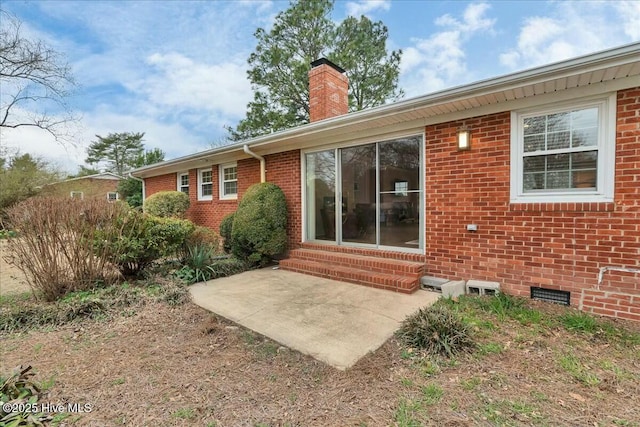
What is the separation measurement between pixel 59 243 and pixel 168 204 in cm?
576

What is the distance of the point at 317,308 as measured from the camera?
4.15 metres

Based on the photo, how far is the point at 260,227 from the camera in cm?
649

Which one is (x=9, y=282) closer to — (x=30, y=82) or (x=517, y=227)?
(x=517, y=227)

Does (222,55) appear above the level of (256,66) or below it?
below

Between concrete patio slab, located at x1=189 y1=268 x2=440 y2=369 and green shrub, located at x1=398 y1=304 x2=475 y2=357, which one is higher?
green shrub, located at x1=398 y1=304 x2=475 y2=357

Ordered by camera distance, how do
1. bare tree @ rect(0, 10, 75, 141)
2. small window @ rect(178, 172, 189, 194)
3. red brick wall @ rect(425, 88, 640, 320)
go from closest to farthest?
red brick wall @ rect(425, 88, 640, 320) < bare tree @ rect(0, 10, 75, 141) < small window @ rect(178, 172, 189, 194)

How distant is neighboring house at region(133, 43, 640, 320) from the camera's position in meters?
3.51

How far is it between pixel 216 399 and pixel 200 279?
11.9ft

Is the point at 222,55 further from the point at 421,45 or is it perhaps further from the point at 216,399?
the point at 216,399

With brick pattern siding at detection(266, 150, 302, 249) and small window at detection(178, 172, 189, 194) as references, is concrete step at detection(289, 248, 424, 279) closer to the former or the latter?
brick pattern siding at detection(266, 150, 302, 249)

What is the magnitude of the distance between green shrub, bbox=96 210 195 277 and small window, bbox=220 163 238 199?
330 cm

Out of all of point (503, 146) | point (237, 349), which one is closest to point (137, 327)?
point (237, 349)

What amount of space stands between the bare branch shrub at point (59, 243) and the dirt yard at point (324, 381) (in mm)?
1250

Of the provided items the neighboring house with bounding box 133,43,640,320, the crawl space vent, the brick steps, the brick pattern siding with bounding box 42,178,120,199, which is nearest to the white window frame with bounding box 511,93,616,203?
the neighboring house with bounding box 133,43,640,320
